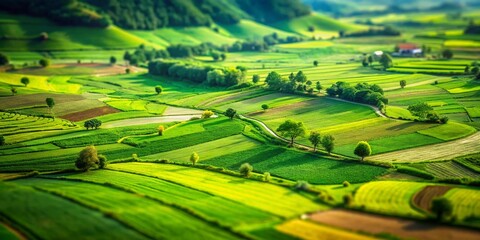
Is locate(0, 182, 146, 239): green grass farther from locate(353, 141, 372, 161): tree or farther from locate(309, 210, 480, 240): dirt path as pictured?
locate(353, 141, 372, 161): tree

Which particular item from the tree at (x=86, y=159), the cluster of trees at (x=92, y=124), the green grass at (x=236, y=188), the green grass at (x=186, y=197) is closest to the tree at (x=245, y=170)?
the green grass at (x=236, y=188)

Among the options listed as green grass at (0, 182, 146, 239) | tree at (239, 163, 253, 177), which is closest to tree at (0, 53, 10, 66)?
green grass at (0, 182, 146, 239)

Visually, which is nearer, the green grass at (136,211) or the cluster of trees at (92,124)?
the green grass at (136,211)

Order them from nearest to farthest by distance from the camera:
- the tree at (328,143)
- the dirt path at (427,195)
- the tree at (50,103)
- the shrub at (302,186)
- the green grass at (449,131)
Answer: the dirt path at (427,195)
the shrub at (302,186)
the tree at (328,143)
the green grass at (449,131)
the tree at (50,103)

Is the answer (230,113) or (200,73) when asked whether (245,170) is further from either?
(200,73)

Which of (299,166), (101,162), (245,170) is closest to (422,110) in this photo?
(299,166)

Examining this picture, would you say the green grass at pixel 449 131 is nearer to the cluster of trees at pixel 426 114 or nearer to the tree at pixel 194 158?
the cluster of trees at pixel 426 114
